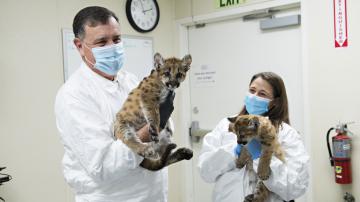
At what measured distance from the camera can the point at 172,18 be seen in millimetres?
3828

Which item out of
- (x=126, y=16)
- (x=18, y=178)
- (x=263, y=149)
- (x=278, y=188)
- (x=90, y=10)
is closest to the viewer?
(x=90, y=10)

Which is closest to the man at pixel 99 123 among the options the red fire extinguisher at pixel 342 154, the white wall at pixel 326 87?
the red fire extinguisher at pixel 342 154

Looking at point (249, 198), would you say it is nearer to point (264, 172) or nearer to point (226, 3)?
point (264, 172)

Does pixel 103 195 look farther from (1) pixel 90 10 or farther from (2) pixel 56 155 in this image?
(2) pixel 56 155

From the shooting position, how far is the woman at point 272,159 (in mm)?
1653

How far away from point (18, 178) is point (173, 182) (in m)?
1.67

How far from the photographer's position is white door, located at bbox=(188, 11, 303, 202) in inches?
120

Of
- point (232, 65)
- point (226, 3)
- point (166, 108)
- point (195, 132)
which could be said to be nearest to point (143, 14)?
point (226, 3)

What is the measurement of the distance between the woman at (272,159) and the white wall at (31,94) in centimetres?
148

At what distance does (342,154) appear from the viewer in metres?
2.54

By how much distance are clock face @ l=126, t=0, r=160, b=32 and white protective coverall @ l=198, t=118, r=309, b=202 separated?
1.78 m

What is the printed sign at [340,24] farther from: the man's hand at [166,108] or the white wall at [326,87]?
the man's hand at [166,108]

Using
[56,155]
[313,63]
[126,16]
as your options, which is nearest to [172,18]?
[126,16]

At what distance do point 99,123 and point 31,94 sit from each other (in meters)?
1.73
